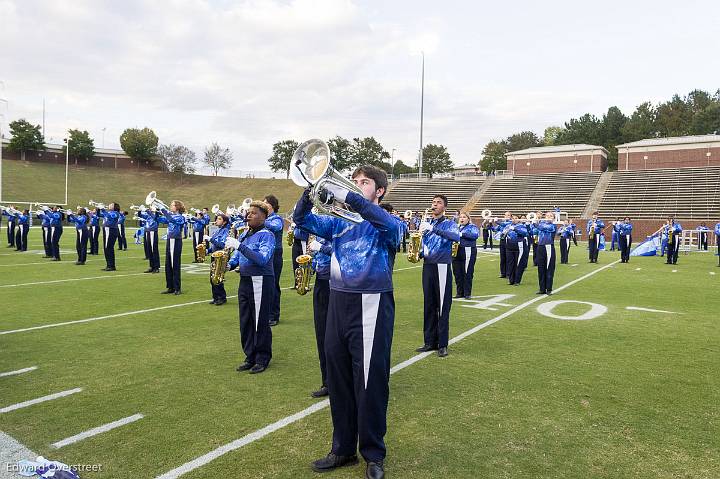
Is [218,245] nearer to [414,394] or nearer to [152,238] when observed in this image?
[414,394]

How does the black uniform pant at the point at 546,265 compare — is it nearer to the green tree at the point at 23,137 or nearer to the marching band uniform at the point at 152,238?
the marching band uniform at the point at 152,238

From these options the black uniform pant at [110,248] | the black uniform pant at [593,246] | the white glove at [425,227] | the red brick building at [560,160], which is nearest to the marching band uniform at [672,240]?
the black uniform pant at [593,246]

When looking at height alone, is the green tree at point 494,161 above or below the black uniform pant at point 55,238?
above

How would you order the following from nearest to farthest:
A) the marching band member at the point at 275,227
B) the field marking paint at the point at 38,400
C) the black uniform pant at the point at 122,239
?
the field marking paint at the point at 38,400 → the marching band member at the point at 275,227 → the black uniform pant at the point at 122,239

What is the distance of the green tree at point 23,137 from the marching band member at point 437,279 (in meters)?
74.8

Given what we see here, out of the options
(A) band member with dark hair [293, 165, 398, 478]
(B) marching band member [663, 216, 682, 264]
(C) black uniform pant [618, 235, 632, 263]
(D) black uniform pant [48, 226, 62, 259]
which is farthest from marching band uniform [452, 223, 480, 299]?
(D) black uniform pant [48, 226, 62, 259]

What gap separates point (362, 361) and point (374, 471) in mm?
673

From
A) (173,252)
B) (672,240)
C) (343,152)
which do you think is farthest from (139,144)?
A: (672,240)

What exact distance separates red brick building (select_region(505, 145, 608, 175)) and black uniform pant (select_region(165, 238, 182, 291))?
4817 centimetres

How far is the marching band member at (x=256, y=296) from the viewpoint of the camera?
5141mm

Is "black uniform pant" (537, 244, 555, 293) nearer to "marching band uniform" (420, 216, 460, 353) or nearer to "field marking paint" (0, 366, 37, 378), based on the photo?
"marching band uniform" (420, 216, 460, 353)

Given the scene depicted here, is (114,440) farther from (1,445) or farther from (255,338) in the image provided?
(255,338)

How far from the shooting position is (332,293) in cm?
308

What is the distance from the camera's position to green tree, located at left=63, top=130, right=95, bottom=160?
6556 centimetres
